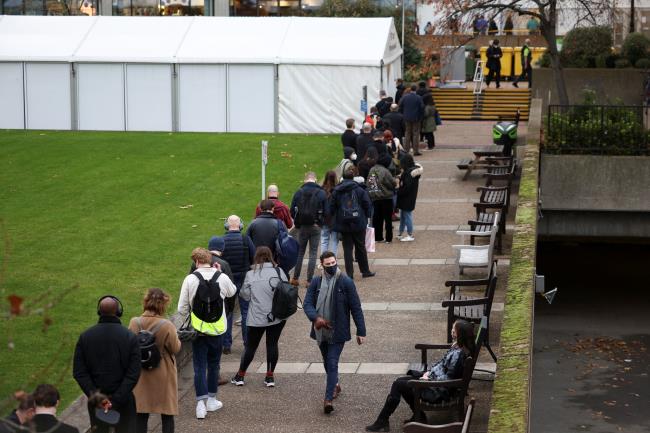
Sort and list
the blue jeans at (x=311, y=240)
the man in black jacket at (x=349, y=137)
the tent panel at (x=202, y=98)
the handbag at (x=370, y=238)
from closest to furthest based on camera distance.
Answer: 1. the blue jeans at (x=311, y=240)
2. the handbag at (x=370, y=238)
3. the man in black jacket at (x=349, y=137)
4. the tent panel at (x=202, y=98)

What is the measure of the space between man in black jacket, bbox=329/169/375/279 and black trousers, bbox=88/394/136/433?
7555 mm

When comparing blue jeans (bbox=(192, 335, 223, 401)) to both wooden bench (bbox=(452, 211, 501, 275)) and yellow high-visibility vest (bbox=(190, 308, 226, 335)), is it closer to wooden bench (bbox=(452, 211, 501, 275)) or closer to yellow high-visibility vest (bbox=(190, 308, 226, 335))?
yellow high-visibility vest (bbox=(190, 308, 226, 335))

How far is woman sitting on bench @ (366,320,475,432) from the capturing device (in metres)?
10.6

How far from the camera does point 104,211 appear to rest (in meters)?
22.3

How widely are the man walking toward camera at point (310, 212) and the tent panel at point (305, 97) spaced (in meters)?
17.5

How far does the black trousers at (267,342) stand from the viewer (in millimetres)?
12008

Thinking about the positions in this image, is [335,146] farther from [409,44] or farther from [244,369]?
[244,369]

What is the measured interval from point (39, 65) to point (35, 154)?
6147mm

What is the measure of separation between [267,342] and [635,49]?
2960 centimetres

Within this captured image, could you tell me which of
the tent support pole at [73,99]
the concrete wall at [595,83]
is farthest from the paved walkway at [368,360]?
the concrete wall at [595,83]

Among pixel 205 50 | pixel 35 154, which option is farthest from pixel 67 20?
pixel 35 154

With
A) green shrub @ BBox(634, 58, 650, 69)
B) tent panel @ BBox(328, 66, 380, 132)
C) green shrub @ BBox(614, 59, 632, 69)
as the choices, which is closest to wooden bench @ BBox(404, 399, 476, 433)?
tent panel @ BBox(328, 66, 380, 132)

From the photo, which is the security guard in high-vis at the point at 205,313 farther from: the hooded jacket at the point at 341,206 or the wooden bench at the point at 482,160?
the wooden bench at the point at 482,160

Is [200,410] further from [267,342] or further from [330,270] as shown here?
[330,270]
